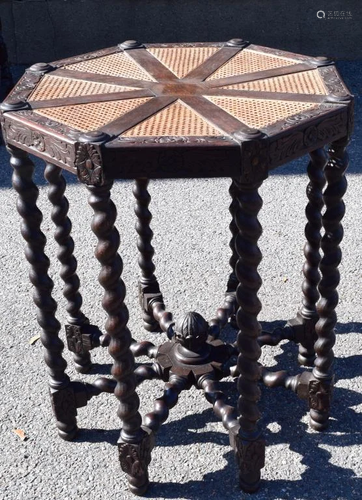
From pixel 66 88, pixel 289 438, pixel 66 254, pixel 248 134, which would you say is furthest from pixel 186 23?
pixel 248 134

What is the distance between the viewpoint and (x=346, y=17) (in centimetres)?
646

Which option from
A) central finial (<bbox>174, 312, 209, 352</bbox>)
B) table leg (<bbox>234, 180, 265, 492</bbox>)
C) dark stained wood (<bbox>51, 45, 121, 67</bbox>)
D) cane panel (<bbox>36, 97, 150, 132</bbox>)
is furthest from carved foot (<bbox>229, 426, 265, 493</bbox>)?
dark stained wood (<bbox>51, 45, 121, 67</bbox>)

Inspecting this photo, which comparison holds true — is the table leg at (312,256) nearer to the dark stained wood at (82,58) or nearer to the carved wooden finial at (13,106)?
the dark stained wood at (82,58)

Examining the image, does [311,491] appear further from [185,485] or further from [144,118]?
[144,118]

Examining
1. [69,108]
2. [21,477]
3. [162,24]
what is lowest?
[21,477]

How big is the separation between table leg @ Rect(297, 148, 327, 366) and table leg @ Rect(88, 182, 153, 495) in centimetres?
87

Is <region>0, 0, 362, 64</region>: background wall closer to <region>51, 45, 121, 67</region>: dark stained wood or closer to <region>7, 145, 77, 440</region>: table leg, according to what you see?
<region>51, 45, 121, 67</region>: dark stained wood

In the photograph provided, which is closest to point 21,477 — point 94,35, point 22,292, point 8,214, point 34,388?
point 34,388

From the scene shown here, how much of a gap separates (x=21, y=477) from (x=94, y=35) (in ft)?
14.9

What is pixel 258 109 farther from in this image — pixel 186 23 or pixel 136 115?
pixel 186 23

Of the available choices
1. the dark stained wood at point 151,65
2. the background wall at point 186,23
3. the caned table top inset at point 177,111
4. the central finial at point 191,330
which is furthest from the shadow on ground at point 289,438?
the background wall at point 186,23

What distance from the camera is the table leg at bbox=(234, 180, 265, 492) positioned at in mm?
2293

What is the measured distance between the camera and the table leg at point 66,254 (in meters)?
2.95

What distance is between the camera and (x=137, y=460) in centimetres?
266
